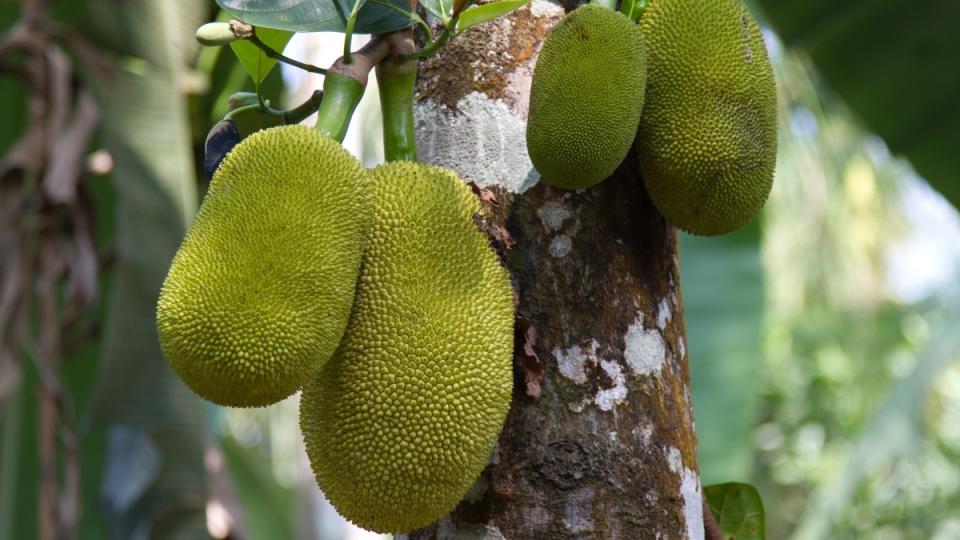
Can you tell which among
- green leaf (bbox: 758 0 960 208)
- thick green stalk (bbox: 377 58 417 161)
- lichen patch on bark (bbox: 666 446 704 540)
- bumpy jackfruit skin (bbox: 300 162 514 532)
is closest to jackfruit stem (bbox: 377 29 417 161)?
thick green stalk (bbox: 377 58 417 161)

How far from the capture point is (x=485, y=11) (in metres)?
0.92

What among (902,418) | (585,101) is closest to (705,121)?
(585,101)

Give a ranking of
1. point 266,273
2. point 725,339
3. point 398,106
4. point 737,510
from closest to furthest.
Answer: point 266,273, point 398,106, point 737,510, point 725,339

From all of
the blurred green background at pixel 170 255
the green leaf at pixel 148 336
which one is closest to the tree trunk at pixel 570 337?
the blurred green background at pixel 170 255

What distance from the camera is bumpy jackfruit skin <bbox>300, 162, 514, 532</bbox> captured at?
0.80 m

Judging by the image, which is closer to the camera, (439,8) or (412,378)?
(412,378)

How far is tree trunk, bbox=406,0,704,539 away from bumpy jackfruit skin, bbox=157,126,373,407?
17cm

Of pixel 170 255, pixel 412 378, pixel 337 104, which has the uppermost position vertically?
pixel 337 104

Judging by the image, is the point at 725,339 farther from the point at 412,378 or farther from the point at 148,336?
the point at 412,378

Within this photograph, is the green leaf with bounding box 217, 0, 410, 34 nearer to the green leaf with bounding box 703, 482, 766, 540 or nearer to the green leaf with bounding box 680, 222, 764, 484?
the green leaf with bounding box 703, 482, 766, 540

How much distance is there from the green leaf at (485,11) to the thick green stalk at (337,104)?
11 cm

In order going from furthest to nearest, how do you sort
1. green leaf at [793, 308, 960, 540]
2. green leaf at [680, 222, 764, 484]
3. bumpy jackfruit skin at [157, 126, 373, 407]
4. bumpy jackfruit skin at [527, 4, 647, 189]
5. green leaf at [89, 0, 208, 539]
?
green leaf at [793, 308, 960, 540] < green leaf at [680, 222, 764, 484] < green leaf at [89, 0, 208, 539] < bumpy jackfruit skin at [527, 4, 647, 189] < bumpy jackfruit skin at [157, 126, 373, 407]

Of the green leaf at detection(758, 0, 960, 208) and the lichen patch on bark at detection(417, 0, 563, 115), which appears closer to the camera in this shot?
the lichen patch on bark at detection(417, 0, 563, 115)

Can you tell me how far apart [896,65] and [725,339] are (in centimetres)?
67
